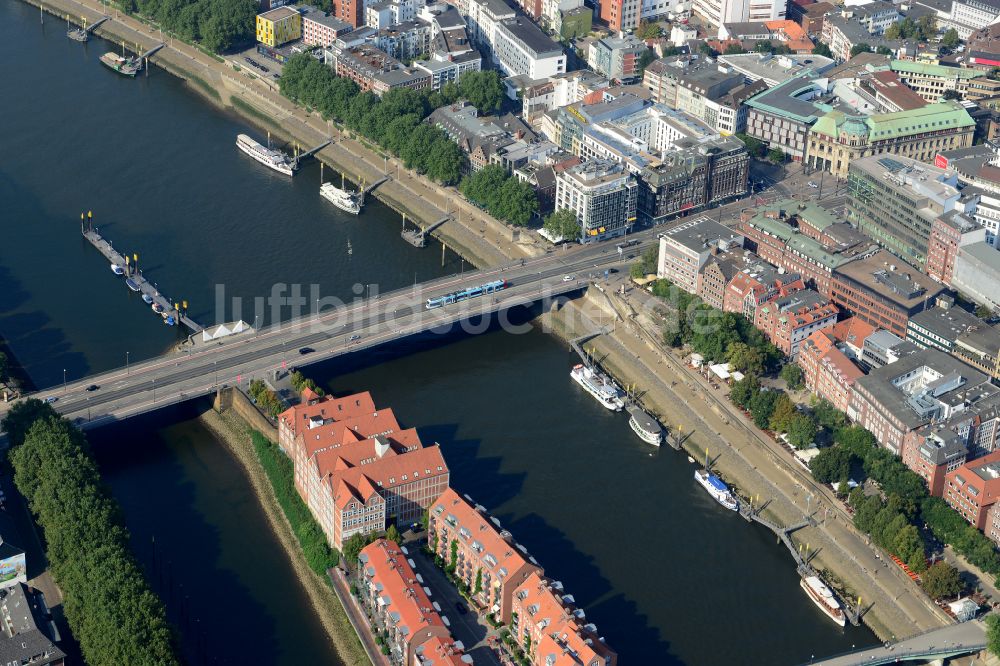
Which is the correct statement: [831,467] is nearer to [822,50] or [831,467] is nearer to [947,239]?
[947,239]

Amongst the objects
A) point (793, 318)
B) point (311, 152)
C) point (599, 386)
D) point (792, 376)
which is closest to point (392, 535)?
point (599, 386)

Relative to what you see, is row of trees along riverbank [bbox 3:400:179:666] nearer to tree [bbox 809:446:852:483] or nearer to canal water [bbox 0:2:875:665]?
canal water [bbox 0:2:875:665]

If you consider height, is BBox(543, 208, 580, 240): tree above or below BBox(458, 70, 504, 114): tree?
below

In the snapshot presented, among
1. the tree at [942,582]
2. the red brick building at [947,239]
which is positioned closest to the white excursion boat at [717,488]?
the tree at [942,582]

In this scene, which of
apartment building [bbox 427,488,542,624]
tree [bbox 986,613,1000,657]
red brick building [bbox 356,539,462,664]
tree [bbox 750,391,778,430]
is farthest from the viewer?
tree [bbox 750,391,778,430]

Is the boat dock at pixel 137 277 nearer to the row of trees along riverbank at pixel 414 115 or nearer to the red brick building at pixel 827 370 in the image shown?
the row of trees along riverbank at pixel 414 115

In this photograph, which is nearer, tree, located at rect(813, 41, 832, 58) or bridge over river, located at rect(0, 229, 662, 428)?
bridge over river, located at rect(0, 229, 662, 428)

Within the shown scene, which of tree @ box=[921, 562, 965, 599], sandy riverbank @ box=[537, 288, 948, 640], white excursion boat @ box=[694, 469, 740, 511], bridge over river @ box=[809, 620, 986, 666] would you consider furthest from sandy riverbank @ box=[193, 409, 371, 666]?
tree @ box=[921, 562, 965, 599]
